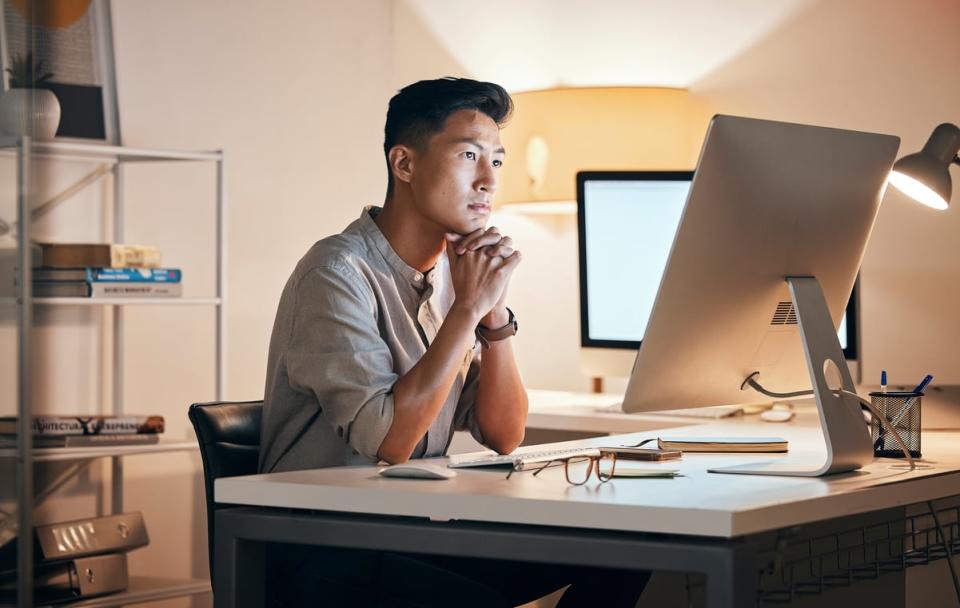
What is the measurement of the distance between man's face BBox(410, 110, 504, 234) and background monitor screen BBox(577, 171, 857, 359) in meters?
0.97

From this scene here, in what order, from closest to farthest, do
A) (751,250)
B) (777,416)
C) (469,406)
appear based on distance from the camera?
(751,250) → (469,406) → (777,416)

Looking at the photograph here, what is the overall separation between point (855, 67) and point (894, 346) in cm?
68

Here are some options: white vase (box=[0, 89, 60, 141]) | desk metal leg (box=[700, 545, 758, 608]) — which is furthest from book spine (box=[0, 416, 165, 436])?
desk metal leg (box=[700, 545, 758, 608])

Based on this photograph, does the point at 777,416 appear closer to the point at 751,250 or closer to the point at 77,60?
the point at 751,250

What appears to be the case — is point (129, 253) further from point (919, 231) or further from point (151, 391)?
point (919, 231)

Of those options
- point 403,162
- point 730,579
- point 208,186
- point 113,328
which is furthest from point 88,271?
point 730,579

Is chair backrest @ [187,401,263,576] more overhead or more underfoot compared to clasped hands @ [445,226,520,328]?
more underfoot

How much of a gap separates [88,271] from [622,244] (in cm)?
128

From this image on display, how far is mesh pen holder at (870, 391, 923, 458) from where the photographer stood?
6.01 feet

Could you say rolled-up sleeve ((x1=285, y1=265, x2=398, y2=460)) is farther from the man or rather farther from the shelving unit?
the shelving unit

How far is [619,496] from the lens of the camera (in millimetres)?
1319

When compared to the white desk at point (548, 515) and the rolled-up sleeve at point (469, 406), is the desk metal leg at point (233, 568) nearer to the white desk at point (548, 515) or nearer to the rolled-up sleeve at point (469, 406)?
the white desk at point (548, 515)

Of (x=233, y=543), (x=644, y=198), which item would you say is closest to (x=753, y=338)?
(x=233, y=543)

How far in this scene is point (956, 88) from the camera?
279 cm
